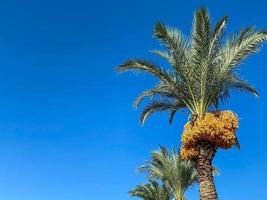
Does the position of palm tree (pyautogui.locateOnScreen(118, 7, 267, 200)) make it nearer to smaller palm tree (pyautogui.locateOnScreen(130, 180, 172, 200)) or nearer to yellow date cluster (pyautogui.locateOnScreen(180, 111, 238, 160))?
yellow date cluster (pyautogui.locateOnScreen(180, 111, 238, 160))

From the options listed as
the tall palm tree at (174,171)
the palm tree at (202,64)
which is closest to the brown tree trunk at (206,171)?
the palm tree at (202,64)

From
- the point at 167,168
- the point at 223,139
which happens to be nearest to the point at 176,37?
the point at 223,139

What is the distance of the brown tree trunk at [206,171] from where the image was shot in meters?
19.6

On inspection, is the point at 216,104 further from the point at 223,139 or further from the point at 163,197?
the point at 163,197

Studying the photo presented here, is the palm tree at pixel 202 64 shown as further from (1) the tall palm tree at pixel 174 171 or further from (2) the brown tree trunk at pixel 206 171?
(1) the tall palm tree at pixel 174 171

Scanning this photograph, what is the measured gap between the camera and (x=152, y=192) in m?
43.3

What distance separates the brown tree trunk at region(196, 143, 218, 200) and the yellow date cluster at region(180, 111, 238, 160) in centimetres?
29

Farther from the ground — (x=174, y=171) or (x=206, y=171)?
(x=174, y=171)

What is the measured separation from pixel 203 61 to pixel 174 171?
56.7 ft

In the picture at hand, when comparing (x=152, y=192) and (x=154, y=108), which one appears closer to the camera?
(x=154, y=108)

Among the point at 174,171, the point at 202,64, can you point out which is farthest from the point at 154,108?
the point at 174,171

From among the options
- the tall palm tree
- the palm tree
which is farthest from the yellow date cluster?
the tall palm tree

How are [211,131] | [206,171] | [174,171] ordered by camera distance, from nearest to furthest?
[206,171] → [211,131] → [174,171]

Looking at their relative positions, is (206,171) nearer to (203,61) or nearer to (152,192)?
(203,61)
